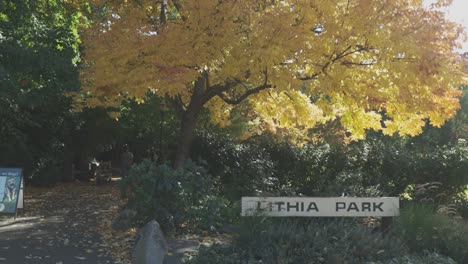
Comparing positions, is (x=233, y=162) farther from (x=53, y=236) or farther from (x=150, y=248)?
(x=150, y=248)

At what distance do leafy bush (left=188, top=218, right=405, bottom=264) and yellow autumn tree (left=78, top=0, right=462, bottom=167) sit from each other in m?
3.01

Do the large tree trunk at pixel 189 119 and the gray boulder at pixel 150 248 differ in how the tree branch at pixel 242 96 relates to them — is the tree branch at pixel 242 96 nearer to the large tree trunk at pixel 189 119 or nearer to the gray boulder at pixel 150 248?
the large tree trunk at pixel 189 119

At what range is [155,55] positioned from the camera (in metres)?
9.57

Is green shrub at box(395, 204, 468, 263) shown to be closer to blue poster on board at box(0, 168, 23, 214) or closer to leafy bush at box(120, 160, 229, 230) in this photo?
leafy bush at box(120, 160, 229, 230)

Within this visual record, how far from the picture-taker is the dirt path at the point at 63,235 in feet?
24.1

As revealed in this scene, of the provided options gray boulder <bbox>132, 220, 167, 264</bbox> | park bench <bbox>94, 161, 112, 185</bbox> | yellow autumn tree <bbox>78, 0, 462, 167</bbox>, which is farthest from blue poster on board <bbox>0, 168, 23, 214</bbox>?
park bench <bbox>94, 161, 112, 185</bbox>

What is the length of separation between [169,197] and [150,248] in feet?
7.17

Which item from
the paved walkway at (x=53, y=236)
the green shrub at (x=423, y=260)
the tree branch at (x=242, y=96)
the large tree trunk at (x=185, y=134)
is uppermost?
the tree branch at (x=242, y=96)

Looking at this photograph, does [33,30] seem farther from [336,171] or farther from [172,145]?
[336,171]

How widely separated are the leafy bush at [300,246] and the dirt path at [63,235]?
1885 millimetres

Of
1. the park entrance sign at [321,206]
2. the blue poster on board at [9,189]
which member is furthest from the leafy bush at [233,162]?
the park entrance sign at [321,206]

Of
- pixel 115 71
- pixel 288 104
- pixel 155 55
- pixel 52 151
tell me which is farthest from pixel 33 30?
pixel 52 151

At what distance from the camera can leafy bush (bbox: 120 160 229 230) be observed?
849 cm

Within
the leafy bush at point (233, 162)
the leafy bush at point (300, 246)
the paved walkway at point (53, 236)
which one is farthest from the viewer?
the leafy bush at point (233, 162)
